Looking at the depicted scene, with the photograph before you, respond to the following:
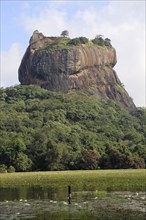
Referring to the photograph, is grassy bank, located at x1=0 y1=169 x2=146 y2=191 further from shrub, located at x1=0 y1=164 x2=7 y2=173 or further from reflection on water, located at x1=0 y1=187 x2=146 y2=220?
shrub, located at x1=0 y1=164 x2=7 y2=173

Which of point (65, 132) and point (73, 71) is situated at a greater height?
point (73, 71)

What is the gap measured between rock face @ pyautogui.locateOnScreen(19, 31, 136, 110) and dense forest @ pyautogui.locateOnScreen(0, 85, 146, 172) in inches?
441

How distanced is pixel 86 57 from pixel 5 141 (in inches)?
4105

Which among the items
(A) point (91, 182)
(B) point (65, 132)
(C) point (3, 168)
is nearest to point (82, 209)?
(A) point (91, 182)

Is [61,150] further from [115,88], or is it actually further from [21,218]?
[115,88]

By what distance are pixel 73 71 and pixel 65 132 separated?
70693 mm

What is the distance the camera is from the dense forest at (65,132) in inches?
3445

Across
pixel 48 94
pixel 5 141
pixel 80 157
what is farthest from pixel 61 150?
pixel 48 94

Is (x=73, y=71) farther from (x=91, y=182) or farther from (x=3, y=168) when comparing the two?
(x=91, y=182)

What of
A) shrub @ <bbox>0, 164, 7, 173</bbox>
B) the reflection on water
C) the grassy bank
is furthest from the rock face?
the reflection on water

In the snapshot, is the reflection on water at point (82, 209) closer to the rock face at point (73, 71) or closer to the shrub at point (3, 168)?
the shrub at point (3, 168)

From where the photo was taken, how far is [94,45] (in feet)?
644

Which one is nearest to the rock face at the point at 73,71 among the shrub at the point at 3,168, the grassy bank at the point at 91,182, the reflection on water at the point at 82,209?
the shrub at the point at 3,168

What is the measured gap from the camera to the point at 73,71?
180 meters
